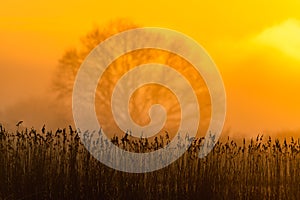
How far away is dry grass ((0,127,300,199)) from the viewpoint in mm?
8039

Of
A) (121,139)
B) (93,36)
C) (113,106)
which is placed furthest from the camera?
(93,36)

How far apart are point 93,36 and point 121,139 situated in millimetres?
7829

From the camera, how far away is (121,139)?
7992 millimetres

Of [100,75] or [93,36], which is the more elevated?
[93,36]

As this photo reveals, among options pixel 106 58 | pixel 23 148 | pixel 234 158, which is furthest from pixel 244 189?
pixel 106 58

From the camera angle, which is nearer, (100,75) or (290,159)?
(290,159)

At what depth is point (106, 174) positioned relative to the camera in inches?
318

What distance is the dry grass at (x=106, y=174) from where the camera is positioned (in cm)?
804

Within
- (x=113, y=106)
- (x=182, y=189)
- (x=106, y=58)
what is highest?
(x=106, y=58)

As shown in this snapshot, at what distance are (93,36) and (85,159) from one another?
7768mm

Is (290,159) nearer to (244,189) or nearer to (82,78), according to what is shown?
(244,189)

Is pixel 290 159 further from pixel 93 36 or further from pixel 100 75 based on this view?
pixel 93 36

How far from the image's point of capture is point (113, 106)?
14.3 m

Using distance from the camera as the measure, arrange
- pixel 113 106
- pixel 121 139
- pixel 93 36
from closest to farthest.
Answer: pixel 121 139, pixel 113 106, pixel 93 36
